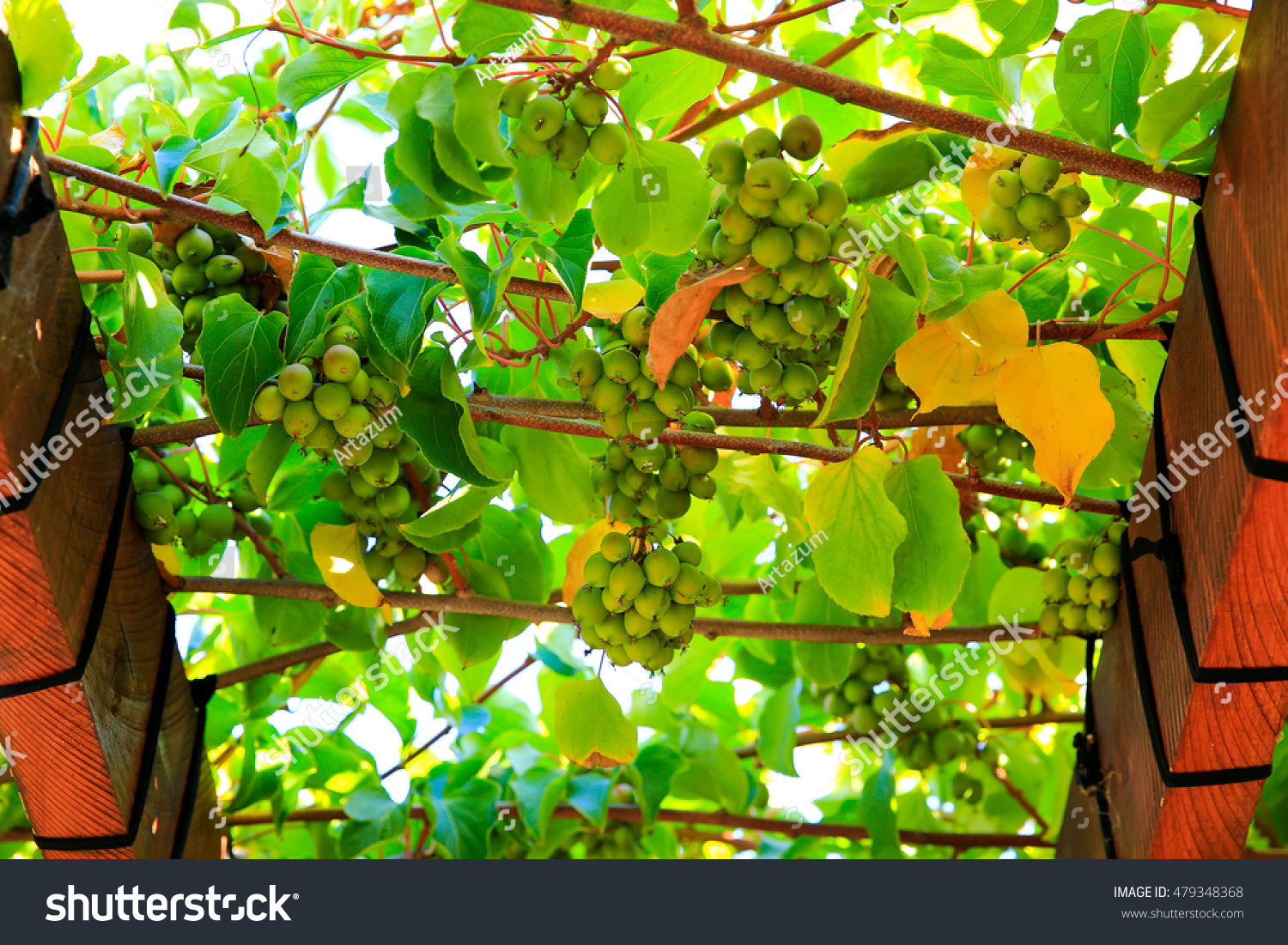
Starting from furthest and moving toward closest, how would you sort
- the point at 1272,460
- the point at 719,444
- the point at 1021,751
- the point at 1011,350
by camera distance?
the point at 1021,751 → the point at 719,444 → the point at 1011,350 → the point at 1272,460

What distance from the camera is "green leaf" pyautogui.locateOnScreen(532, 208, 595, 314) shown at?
1.08 meters

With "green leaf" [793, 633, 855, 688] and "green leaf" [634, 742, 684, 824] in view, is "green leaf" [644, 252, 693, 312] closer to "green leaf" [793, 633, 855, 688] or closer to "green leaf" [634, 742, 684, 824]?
"green leaf" [793, 633, 855, 688]

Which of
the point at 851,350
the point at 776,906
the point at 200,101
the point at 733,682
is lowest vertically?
the point at 776,906

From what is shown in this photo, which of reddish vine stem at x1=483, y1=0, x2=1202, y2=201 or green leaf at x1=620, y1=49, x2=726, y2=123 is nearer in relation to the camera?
reddish vine stem at x1=483, y1=0, x2=1202, y2=201

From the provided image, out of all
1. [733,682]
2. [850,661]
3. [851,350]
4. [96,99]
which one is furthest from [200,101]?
[733,682]

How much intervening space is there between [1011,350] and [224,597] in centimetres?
163

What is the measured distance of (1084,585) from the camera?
1.47 meters

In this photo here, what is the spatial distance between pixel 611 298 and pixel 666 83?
0.79ft

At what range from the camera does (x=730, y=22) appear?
1.58 metres

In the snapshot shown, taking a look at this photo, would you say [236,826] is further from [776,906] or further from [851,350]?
[851,350]

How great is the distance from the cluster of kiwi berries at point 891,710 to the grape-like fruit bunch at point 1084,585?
44 centimetres

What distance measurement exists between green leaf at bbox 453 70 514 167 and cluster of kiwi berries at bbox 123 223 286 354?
0.52 metres

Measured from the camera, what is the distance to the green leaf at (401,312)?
43.2 inches

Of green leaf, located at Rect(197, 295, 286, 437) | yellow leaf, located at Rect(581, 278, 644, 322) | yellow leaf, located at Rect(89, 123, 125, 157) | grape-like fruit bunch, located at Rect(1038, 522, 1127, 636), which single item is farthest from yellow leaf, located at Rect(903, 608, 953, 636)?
yellow leaf, located at Rect(89, 123, 125, 157)
